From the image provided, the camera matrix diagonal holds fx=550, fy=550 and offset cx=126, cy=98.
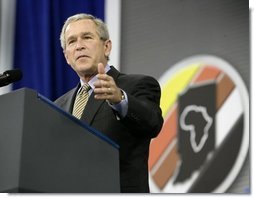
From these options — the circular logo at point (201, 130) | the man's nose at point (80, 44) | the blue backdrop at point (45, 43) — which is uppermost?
the man's nose at point (80, 44)

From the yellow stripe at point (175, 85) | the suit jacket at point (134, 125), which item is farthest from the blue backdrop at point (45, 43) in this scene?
the suit jacket at point (134, 125)

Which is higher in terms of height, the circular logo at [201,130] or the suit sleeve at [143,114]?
the suit sleeve at [143,114]

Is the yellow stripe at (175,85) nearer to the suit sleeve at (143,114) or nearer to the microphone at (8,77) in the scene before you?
the suit sleeve at (143,114)

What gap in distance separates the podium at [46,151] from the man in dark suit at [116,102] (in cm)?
11

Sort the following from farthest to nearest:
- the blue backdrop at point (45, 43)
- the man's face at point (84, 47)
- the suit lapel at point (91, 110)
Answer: the blue backdrop at point (45, 43), the man's face at point (84, 47), the suit lapel at point (91, 110)

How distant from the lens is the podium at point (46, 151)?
1059mm

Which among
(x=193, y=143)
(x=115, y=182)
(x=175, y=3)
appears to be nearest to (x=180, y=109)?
(x=193, y=143)

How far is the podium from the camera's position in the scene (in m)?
1.06

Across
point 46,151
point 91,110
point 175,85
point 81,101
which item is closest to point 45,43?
point 175,85

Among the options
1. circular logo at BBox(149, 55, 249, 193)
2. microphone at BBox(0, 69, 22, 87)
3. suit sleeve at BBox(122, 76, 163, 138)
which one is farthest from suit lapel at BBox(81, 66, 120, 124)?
circular logo at BBox(149, 55, 249, 193)

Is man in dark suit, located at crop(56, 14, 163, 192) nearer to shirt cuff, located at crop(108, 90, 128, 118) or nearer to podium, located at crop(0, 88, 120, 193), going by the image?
shirt cuff, located at crop(108, 90, 128, 118)

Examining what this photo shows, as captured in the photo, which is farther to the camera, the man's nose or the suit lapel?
the man's nose

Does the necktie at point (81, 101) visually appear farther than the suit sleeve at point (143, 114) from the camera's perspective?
Yes

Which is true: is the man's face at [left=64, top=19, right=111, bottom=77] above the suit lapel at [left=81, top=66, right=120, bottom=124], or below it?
above
